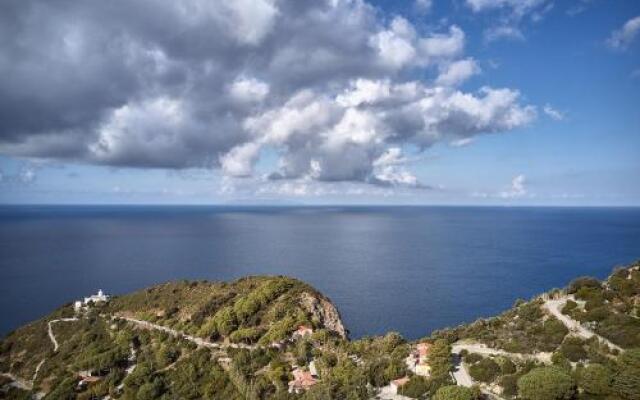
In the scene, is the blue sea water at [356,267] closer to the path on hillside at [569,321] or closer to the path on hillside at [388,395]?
the path on hillside at [569,321]

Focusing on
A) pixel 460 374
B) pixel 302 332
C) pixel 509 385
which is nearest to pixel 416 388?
pixel 460 374

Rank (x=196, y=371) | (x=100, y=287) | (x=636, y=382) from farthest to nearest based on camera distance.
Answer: (x=100, y=287), (x=196, y=371), (x=636, y=382)

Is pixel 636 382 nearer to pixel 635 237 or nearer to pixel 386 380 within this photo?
pixel 386 380

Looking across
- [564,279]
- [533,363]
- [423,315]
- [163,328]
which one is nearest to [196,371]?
[163,328]

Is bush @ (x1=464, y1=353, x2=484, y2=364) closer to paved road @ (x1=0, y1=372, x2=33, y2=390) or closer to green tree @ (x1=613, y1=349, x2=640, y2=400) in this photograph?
green tree @ (x1=613, y1=349, x2=640, y2=400)

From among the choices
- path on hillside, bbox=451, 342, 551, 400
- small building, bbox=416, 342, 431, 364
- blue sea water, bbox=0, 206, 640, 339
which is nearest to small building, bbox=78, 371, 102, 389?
small building, bbox=416, 342, 431, 364

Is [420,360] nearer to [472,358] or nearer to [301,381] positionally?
[472,358]
